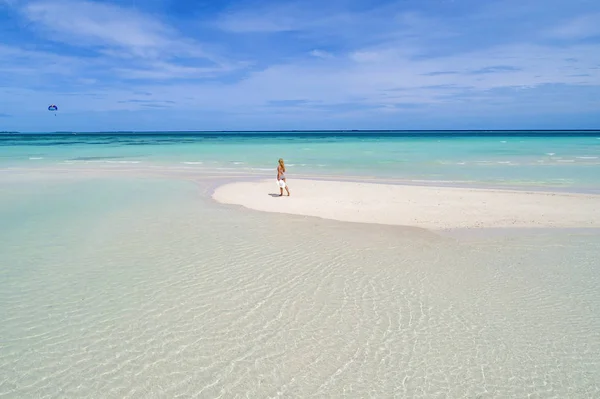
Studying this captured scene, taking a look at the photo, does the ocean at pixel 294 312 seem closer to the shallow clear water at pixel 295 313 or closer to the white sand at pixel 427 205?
the shallow clear water at pixel 295 313

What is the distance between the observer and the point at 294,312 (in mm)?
5598

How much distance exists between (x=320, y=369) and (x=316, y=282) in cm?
237

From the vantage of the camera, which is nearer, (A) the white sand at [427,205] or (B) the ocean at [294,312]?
(B) the ocean at [294,312]

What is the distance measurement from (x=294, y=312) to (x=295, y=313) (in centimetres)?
3

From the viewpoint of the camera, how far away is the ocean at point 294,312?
4.18m

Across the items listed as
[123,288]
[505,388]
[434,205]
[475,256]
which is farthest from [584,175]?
[123,288]

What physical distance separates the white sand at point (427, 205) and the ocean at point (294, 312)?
4.01ft

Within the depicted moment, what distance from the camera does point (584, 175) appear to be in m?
22.2

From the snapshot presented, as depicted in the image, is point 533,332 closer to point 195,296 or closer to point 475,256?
point 475,256

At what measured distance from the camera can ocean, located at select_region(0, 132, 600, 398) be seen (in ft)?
13.7

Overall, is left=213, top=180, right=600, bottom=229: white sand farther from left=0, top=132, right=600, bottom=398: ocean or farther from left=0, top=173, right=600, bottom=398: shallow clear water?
left=0, top=173, right=600, bottom=398: shallow clear water

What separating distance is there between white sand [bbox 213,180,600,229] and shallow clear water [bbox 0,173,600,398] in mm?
1510

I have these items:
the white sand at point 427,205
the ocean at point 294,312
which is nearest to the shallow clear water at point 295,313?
the ocean at point 294,312

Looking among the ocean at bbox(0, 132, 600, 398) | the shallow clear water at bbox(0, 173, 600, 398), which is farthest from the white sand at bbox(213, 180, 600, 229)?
the shallow clear water at bbox(0, 173, 600, 398)
